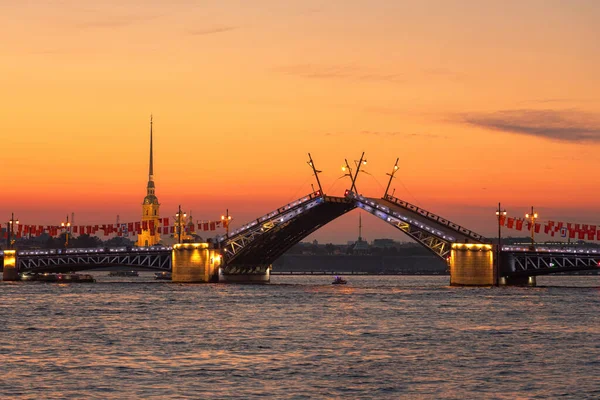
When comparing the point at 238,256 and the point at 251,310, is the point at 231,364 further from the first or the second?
the point at 238,256

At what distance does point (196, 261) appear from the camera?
117875 millimetres

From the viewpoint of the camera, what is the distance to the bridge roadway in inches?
4109

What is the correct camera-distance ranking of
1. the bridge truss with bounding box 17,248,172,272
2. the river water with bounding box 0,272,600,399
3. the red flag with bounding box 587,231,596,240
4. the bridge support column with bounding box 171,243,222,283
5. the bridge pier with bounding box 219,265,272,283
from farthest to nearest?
the bridge truss with bounding box 17,248,172,272 < the bridge pier with bounding box 219,265,272,283 < the bridge support column with bounding box 171,243,222,283 < the red flag with bounding box 587,231,596,240 < the river water with bounding box 0,272,600,399

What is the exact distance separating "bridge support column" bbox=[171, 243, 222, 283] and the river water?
37005 millimetres

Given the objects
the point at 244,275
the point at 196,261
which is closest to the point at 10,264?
the point at 196,261

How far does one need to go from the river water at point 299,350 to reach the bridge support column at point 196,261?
37.0m

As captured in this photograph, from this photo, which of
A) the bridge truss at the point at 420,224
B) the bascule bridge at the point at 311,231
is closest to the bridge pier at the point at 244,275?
the bascule bridge at the point at 311,231

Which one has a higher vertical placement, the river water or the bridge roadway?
the bridge roadway

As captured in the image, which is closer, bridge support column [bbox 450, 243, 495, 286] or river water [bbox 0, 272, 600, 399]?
river water [bbox 0, 272, 600, 399]

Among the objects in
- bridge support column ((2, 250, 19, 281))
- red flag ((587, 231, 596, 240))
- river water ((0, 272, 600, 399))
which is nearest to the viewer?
river water ((0, 272, 600, 399))

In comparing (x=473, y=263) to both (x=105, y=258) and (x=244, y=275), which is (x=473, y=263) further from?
(x=105, y=258)

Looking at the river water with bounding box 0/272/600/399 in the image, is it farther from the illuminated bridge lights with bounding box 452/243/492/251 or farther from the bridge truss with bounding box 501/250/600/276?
the illuminated bridge lights with bounding box 452/243/492/251

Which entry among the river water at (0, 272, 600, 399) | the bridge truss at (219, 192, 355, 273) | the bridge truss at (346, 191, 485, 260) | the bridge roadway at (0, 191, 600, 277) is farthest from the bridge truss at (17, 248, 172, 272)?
the river water at (0, 272, 600, 399)

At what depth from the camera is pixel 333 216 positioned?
378ft
